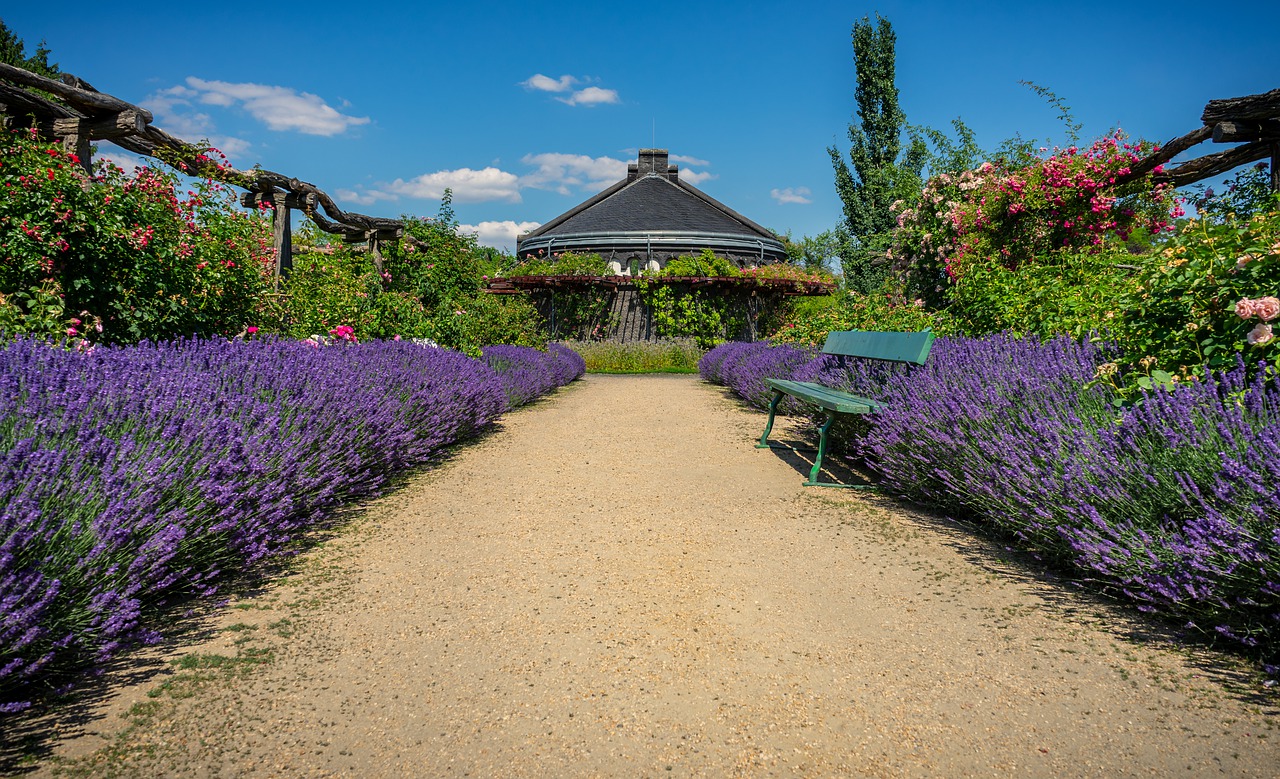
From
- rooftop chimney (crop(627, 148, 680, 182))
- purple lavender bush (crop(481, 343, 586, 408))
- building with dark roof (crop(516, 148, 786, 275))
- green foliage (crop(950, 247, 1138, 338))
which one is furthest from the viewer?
rooftop chimney (crop(627, 148, 680, 182))

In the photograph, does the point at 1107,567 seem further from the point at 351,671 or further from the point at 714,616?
the point at 351,671

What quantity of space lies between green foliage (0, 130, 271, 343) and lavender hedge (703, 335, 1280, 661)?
577 centimetres

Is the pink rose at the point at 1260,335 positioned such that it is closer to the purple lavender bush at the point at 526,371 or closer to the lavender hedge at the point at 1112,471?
the lavender hedge at the point at 1112,471

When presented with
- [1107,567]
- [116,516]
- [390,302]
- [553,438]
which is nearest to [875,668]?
[1107,567]

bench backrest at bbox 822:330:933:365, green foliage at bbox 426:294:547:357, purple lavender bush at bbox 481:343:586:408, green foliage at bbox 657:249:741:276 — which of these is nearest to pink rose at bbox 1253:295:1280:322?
bench backrest at bbox 822:330:933:365

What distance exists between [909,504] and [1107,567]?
1931 millimetres

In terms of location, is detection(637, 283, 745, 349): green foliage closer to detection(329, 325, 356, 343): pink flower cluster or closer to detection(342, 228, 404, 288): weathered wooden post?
detection(342, 228, 404, 288): weathered wooden post

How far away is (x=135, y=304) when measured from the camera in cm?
A: 629

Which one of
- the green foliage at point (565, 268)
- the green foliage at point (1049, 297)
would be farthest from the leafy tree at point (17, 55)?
the green foliage at point (1049, 297)

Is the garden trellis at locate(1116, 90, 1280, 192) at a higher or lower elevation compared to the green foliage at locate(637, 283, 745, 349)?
higher

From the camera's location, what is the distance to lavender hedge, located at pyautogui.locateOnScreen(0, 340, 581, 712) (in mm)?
2328

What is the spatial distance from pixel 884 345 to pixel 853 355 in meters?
0.71

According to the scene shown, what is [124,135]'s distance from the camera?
658 cm

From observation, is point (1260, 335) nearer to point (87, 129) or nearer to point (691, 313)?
point (87, 129)
